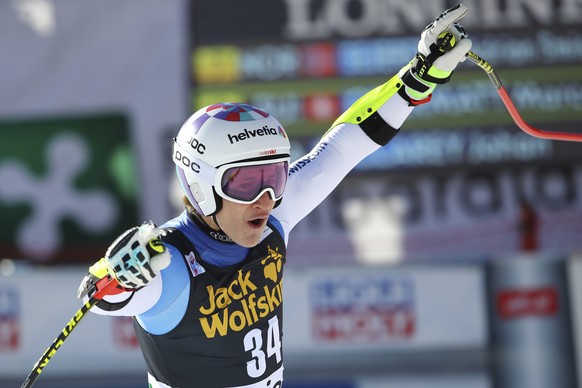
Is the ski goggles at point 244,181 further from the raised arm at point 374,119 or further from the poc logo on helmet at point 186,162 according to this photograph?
the raised arm at point 374,119

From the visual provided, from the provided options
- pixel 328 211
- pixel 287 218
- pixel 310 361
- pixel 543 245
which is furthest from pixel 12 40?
pixel 287 218

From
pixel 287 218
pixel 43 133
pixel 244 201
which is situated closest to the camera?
pixel 244 201

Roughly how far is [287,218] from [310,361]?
222 centimetres

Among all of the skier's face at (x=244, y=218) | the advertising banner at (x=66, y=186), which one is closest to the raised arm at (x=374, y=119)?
the skier's face at (x=244, y=218)

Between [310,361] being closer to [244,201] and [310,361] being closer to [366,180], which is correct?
[366,180]

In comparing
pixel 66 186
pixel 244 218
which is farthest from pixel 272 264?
pixel 66 186

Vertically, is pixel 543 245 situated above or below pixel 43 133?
below

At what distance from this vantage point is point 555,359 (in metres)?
5.42

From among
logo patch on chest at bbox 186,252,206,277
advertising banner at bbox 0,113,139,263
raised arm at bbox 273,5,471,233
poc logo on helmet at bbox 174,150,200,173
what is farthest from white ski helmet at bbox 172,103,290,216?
advertising banner at bbox 0,113,139,263

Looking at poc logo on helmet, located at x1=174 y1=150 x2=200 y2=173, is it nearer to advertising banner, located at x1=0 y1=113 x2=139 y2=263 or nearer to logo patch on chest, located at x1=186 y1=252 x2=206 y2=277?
logo patch on chest, located at x1=186 y1=252 x2=206 y2=277

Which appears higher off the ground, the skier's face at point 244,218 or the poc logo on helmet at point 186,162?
the poc logo on helmet at point 186,162

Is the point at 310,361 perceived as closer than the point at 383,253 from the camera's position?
Yes

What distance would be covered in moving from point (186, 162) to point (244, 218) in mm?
229

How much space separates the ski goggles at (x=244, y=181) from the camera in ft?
10.1
